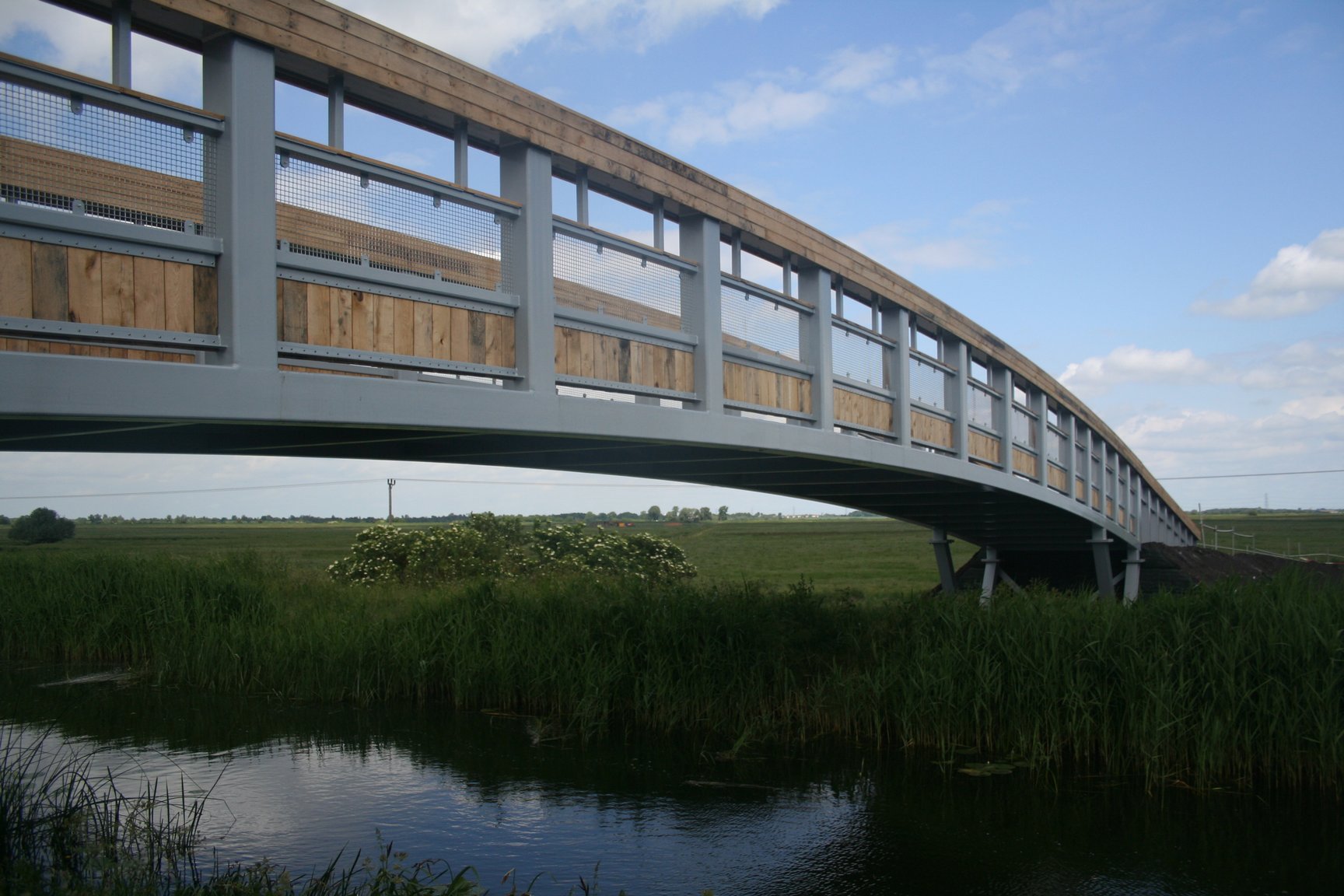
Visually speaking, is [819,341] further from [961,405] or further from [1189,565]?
[1189,565]

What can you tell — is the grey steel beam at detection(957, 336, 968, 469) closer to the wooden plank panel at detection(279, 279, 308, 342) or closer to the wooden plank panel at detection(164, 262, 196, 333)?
the wooden plank panel at detection(279, 279, 308, 342)

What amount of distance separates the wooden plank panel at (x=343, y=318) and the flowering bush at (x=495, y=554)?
11.9m

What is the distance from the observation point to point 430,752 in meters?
8.98

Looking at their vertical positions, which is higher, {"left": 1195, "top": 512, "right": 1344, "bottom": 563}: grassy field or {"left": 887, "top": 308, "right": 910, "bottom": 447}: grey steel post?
{"left": 887, "top": 308, "right": 910, "bottom": 447}: grey steel post

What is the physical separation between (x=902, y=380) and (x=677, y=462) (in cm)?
325

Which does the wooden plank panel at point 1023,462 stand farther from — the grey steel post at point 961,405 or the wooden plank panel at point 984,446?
the grey steel post at point 961,405

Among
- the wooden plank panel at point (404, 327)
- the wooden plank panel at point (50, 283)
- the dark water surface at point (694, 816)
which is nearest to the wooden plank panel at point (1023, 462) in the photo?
the dark water surface at point (694, 816)

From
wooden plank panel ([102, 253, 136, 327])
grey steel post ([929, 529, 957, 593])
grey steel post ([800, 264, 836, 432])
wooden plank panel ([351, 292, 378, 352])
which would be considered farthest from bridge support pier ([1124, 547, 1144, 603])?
wooden plank panel ([102, 253, 136, 327])

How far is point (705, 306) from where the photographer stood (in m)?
9.57

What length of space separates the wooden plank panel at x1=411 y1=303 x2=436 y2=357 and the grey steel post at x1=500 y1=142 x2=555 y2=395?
2.60 ft

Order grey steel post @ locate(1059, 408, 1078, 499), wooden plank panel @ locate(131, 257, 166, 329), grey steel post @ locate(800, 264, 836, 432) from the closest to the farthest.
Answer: wooden plank panel @ locate(131, 257, 166, 329)
grey steel post @ locate(800, 264, 836, 432)
grey steel post @ locate(1059, 408, 1078, 499)

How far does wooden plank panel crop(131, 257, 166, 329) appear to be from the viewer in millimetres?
5680

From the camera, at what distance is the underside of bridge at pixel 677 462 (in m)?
7.15

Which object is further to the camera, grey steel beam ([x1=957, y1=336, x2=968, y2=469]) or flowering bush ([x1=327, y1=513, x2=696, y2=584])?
flowering bush ([x1=327, y1=513, x2=696, y2=584])
